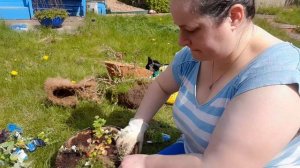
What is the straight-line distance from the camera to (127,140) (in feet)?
5.68

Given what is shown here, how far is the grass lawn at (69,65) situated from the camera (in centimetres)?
252

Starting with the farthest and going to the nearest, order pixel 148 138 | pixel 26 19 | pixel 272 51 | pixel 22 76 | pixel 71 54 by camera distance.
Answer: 1. pixel 26 19
2. pixel 71 54
3. pixel 22 76
4. pixel 148 138
5. pixel 272 51

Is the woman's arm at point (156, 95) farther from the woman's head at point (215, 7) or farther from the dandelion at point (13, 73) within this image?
the dandelion at point (13, 73)

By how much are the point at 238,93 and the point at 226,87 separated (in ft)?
0.36

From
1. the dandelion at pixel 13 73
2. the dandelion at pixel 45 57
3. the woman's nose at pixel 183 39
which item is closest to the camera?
the woman's nose at pixel 183 39

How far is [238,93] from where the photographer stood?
1147 mm

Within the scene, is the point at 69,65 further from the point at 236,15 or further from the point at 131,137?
the point at 236,15

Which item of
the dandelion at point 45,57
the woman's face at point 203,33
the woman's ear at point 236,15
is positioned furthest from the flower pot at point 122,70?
the woman's ear at point 236,15

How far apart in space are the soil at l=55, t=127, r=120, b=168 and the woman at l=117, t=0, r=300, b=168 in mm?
422

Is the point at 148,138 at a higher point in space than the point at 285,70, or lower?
lower

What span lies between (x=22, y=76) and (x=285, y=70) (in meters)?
2.71

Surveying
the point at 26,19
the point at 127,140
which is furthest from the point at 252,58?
the point at 26,19

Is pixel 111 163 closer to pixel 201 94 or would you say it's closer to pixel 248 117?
pixel 201 94

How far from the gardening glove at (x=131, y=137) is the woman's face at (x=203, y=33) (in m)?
0.65
